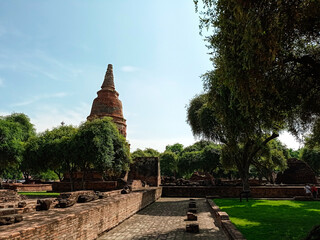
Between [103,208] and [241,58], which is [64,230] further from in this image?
[241,58]

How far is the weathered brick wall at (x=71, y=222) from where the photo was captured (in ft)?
14.2

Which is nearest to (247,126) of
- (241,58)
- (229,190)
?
(241,58)

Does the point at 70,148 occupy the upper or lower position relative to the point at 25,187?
upper

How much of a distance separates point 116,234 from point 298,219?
6.66m

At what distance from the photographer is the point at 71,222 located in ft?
18.5

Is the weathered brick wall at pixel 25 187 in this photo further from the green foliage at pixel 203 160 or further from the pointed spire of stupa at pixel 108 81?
the green foliage at pixel 203 160

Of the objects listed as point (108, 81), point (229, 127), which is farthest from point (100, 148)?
point (108, 81)

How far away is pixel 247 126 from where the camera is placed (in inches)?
446

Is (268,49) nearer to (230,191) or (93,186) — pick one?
(230,191)

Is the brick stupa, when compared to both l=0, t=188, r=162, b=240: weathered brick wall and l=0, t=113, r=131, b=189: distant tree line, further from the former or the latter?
l=0, t=188, r=162, b=240: weathered brick wall

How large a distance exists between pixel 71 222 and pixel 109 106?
103 ft

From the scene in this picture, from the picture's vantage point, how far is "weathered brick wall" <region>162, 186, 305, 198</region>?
1912 centimetres

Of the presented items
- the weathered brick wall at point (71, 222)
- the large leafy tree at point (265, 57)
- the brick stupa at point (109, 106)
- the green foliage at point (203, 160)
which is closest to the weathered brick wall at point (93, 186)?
the brick stupa at point (109, 106)

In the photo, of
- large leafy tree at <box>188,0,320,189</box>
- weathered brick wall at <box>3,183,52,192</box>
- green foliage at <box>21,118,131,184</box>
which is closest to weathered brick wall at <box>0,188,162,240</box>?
large leafy tree at <box>188,0,320,189</box>
